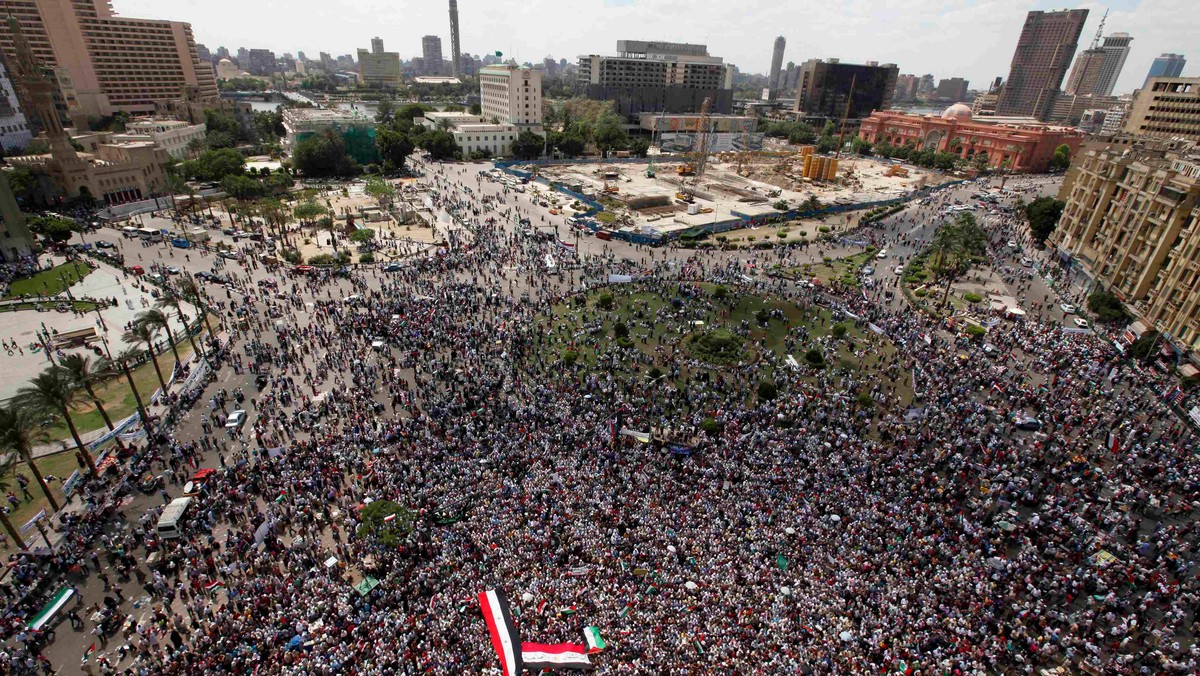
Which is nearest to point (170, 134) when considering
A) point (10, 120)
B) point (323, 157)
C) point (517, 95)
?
point (10, 120)

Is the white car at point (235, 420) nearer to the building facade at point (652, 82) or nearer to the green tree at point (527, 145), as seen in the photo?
the green tree at point (527, 145)

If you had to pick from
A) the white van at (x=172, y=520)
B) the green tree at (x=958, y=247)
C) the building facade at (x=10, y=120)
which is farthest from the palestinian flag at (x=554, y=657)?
the building facade at (x=10, y=120)

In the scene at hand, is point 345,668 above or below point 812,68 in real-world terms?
below

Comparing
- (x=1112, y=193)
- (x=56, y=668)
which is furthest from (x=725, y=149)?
(x=56, y=668)

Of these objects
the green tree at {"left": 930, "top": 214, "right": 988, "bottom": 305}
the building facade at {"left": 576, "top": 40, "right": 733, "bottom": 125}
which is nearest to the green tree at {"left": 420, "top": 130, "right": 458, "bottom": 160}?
the building facade at {"left": 576, "top": 40, "right": 733, "bottom": 125}

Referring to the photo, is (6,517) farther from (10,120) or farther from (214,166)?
(10,120)

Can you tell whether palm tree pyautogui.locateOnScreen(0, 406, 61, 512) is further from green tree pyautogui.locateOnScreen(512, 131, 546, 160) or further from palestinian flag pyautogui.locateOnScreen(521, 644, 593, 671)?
green tree pyautogui.locateOnScreen(512, 131, 546, 160)

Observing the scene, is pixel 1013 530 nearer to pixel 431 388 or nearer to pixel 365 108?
pixel 431 388
